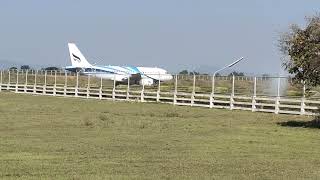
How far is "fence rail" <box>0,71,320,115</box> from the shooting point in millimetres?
36625

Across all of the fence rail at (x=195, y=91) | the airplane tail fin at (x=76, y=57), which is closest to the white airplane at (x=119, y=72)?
the airplane tail fin at (x=76, y=57)

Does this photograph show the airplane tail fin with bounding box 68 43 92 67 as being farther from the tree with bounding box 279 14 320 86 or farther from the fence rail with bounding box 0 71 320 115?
the tree with bounding box 279 14 320 86

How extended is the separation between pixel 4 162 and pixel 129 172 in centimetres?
256

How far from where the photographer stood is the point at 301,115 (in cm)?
3416

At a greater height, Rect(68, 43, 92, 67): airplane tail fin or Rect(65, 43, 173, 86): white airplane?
Rect(68, 43, 92, 67): airplane tail fin

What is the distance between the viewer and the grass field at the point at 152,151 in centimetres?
1166

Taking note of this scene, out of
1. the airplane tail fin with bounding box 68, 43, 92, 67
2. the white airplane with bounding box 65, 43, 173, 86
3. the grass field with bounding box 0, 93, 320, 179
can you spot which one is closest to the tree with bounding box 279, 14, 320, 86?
the grass field with bounding box 0, 93, 320, 179

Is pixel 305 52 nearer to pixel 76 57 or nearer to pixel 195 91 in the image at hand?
pixel 195 91

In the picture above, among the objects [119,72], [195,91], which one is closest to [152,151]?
[195,91]

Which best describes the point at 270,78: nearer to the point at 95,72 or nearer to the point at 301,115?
the point at 301,115

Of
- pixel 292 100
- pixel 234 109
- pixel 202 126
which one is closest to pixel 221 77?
pixel 234 109

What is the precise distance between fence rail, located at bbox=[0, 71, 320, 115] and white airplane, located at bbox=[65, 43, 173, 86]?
3.01 m

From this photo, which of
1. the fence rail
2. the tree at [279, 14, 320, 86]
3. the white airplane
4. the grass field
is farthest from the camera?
the white airplane

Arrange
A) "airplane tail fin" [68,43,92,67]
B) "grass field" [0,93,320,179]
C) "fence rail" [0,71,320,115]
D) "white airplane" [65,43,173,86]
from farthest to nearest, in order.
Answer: "airplane tail fin" [68,43,92,67] < "white airplane" [65,43,173,86] < "fence rail" [0,71,320,115] < "grass field" [0,93,320,179]
